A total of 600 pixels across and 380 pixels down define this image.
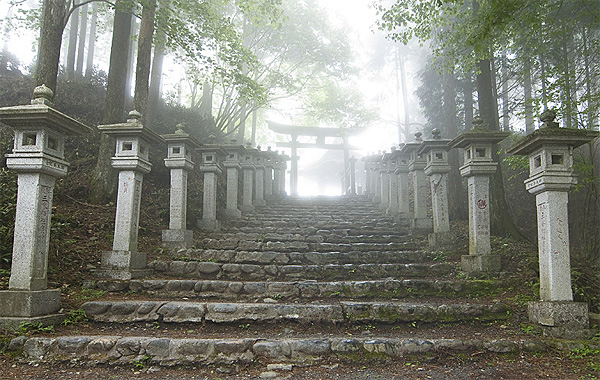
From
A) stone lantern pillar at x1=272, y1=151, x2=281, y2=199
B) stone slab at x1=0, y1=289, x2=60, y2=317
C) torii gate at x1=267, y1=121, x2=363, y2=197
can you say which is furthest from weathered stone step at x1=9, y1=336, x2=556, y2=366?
torii gate at x1=267, y1=121, x2=363, y2=197

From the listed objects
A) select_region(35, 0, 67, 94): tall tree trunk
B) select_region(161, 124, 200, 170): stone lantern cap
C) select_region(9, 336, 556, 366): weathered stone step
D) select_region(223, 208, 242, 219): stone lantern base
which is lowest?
select_region(9, 336, 556, 366): weathered stone step

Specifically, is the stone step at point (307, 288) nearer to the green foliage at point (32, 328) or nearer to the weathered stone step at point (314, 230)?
the green foliage at point (32, 328)

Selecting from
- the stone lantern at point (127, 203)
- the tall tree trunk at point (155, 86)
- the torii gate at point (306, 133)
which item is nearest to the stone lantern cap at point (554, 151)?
the stone lantern at point (127, 203)

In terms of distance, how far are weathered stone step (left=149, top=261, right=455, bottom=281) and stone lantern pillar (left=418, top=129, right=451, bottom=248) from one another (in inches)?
40.8

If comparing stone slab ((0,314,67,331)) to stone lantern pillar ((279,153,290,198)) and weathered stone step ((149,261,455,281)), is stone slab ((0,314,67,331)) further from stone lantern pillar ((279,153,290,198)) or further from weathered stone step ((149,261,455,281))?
stone lantern pillar ((279,153,290,198))

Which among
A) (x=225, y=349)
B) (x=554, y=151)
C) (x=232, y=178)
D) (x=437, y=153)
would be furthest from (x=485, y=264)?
(x=232, y=178)

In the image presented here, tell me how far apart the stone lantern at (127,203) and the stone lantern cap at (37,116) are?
133 cm

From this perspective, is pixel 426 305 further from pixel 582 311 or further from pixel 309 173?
pixel 309 173

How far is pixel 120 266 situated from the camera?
5.81 metres

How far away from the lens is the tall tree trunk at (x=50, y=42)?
6.78 m

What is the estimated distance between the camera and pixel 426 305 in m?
4.89

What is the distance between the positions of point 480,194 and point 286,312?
3687 mm

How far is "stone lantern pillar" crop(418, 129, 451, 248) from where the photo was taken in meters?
7.25

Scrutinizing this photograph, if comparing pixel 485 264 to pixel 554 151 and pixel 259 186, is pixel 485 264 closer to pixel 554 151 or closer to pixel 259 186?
pixel 554 151
